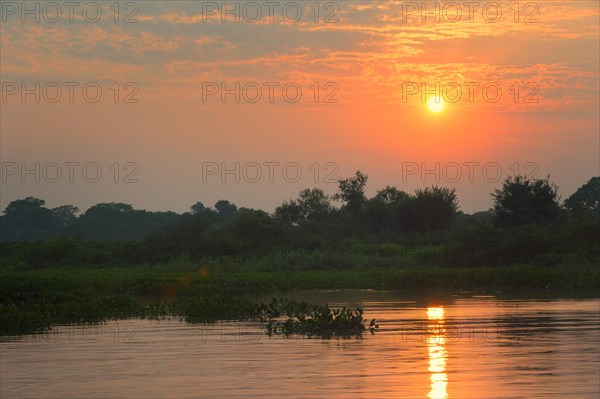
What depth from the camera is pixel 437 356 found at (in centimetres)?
2500

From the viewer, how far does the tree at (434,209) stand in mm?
94688

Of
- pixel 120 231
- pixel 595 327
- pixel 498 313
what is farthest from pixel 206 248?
pixel 120 231

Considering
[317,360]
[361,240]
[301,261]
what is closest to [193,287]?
[301,261]

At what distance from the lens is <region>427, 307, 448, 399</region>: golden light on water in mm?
19947

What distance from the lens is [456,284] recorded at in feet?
182

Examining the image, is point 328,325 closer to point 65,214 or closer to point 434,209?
point 434,209

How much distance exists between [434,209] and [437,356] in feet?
231

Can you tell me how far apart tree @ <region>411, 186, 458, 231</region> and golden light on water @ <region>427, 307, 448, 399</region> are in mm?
57626

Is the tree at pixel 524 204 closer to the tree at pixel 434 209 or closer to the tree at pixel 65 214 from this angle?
the tree at pixel 434 209

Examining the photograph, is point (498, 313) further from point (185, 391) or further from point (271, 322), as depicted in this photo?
point (185, 391)

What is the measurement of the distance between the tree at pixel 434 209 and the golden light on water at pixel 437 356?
57626 millimetres

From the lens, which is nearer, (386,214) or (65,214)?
(386,214)

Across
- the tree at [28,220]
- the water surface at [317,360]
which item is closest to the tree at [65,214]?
the tree at [28,220]

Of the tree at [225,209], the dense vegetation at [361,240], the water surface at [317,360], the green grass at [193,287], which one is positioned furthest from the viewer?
the tree at [225,209]
